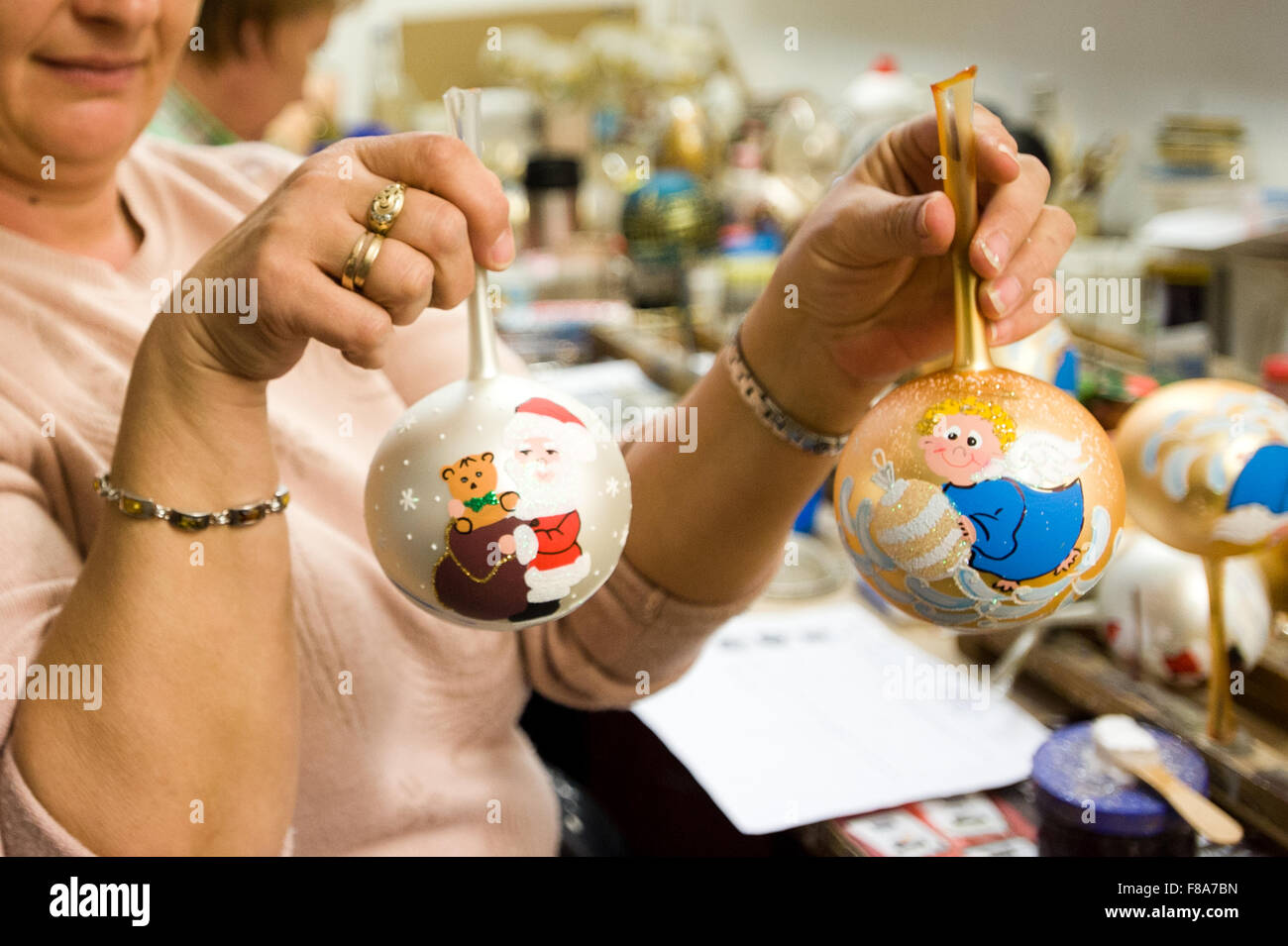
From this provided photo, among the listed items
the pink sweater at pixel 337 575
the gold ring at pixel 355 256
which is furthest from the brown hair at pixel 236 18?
the gold ring at pixel 355 256

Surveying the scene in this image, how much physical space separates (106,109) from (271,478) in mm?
337

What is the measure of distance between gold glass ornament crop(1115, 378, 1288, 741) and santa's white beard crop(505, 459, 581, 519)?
53 cm

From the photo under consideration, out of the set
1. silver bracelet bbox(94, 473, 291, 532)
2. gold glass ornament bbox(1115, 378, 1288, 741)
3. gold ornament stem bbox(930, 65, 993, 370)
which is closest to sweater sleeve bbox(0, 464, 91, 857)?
silver bracelet bbox(94, 473, 291, 532)

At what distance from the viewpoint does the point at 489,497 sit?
20.6 inches

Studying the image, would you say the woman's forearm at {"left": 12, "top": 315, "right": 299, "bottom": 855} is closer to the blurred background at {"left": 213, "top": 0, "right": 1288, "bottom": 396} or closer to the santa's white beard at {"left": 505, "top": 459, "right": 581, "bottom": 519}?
the santa's white beard at {"left": 505, "top": 459, "right": 581, "bottom": 519}

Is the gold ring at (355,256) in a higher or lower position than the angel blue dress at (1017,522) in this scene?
higher

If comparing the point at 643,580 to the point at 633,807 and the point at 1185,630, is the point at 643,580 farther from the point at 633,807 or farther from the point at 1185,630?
the point at 633,807

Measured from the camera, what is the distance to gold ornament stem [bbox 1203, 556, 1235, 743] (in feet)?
2.97

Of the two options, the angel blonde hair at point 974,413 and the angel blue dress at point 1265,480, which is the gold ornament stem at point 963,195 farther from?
the angel blue dress at point 1265,480

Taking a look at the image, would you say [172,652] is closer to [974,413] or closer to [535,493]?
[535,493]

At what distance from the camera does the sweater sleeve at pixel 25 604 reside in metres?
0.64

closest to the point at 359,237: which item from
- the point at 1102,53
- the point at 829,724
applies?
the point at 829,724

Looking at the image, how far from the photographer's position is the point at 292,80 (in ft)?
6.27
